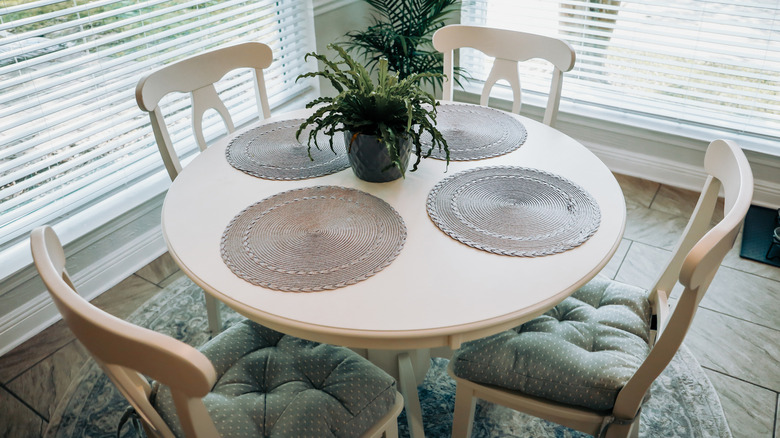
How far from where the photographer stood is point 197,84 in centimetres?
187

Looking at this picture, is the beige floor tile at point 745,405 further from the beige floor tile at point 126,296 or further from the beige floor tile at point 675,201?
the beige floor tile at point 126,296

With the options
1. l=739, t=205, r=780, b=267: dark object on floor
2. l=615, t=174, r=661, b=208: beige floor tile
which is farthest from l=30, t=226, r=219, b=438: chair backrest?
l=615, t=174, r=661, b=208: beige floor tile

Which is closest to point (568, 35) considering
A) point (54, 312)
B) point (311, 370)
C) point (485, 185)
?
point (485, 185)

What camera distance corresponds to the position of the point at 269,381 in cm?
128

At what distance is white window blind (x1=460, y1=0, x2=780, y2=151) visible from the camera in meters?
2.60

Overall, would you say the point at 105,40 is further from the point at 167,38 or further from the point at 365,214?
the point at 365,214

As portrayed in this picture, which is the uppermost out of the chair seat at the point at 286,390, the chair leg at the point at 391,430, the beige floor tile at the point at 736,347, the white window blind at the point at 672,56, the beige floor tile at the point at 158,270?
the white window blind at the point at 672,56

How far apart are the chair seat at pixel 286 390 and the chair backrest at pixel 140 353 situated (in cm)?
21

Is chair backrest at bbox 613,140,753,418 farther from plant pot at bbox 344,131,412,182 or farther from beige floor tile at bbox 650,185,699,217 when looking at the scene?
beige floor tile at bbox 650,185,699,217

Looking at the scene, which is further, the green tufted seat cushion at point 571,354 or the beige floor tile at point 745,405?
the beige floor tile at point 745,405

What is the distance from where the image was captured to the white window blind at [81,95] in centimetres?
198

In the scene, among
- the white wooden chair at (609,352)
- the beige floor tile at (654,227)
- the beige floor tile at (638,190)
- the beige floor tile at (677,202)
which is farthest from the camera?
the beige floor tile at (638,190)

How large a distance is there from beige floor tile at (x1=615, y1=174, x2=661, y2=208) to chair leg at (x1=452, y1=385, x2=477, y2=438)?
181cm

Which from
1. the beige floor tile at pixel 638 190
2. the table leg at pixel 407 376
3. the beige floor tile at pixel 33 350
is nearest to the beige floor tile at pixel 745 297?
the beige floor tile at pixel 638 190
